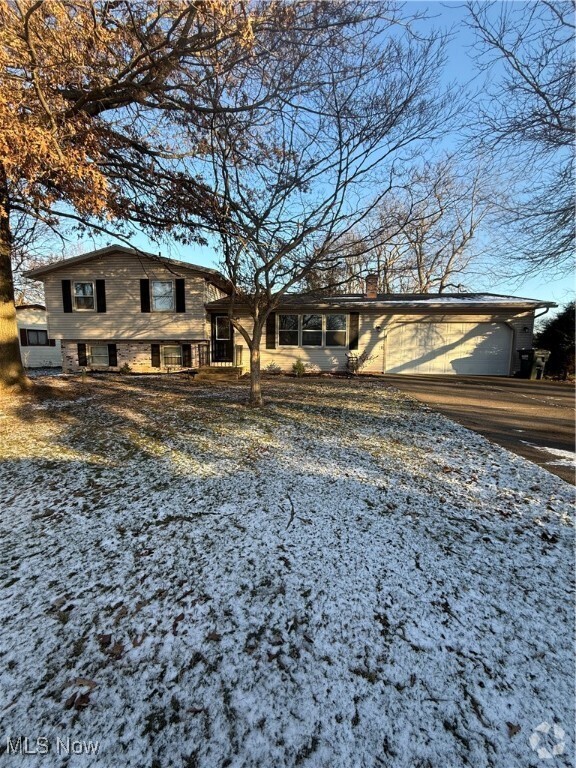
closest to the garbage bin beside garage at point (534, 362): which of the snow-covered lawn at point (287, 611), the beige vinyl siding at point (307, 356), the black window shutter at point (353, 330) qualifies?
the black window shutter at point (353, 330)

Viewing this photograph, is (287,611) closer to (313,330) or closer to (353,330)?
(313,330)

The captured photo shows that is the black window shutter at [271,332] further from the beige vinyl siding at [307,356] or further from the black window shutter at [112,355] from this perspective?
the black window shutter at [112,355]

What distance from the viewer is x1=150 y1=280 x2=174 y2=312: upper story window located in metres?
13.4

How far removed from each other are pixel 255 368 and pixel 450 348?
8.96 meters

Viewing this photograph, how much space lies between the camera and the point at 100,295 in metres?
13.5

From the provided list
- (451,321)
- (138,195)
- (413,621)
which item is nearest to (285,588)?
(413,621)

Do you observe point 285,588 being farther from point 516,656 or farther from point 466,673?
point 516,656

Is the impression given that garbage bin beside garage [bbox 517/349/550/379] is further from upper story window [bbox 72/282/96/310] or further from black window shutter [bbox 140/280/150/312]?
upper story window [bbox 72/282/96/310]

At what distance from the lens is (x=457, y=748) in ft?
4.86

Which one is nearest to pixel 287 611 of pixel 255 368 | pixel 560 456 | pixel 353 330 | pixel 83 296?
pixel 560 456

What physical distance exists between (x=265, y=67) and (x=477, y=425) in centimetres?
673
